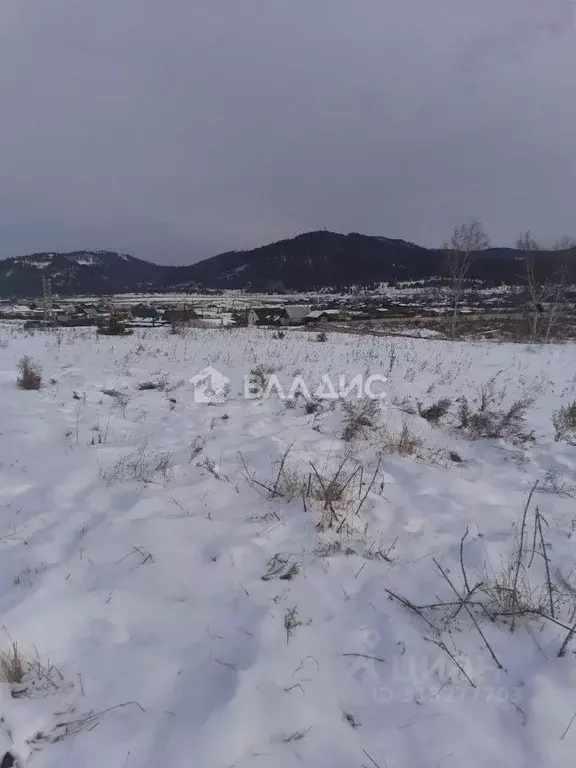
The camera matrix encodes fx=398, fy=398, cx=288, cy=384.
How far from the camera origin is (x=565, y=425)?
18.8 ft

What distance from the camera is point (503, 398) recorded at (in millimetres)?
7820

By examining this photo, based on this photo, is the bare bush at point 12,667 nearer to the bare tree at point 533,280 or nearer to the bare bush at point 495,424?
the bare bush at point 495,424

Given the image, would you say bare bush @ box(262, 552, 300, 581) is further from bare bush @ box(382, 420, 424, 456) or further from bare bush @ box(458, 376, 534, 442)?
bare bush @ box(458, 376, 534, 442)

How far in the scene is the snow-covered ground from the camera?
1.67 m

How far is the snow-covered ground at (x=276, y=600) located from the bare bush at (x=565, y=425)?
45cm

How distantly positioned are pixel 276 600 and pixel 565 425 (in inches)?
210

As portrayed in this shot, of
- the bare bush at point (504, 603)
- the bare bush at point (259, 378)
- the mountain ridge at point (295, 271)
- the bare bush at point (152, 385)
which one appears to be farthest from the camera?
the mountain ridge at point (295, 271)

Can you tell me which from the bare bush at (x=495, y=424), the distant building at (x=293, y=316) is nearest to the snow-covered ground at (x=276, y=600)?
the bare bush at (x=495, y=424)

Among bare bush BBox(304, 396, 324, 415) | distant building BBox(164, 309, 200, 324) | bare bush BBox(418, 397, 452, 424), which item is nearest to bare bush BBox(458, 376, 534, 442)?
bare bush BBox(418, 397, 452, 424)

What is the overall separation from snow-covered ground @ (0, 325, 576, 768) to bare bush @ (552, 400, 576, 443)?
45 cm

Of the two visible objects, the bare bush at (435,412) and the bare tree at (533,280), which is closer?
the bare bush at (435,412)

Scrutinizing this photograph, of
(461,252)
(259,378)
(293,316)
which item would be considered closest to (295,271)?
(293,316)

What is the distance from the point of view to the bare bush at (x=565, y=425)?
17.8 ft

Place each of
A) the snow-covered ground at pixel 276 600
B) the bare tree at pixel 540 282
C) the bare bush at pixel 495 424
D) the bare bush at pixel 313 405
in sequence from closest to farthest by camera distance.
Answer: the snow-covered ground at pixel 276 600 → the bare bush at pixel 495 424 → the bare bush at pixel 313 405 → the bare tree at pixel 540 282
